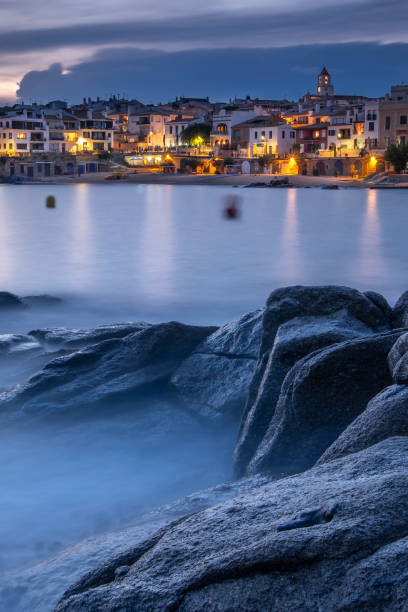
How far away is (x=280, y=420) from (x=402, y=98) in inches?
3107

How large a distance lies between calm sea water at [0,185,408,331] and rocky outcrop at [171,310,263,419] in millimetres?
5840

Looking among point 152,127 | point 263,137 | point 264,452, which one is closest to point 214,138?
point 263,137

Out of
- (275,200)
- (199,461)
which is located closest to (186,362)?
(199,461)

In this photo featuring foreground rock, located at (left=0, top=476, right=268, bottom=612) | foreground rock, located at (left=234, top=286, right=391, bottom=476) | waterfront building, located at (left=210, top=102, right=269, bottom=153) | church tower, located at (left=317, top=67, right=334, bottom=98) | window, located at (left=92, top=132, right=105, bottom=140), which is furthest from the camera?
church tower, located at (left=317, top=67, right=334, bottom=98)

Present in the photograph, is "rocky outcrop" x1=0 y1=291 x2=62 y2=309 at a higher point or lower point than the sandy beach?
lower

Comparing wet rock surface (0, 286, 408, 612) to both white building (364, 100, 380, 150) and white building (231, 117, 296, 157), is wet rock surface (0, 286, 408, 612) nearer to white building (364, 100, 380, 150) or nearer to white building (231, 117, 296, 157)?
white building (364, 100, 380, 150)

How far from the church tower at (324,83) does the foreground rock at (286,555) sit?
15163 centimetres

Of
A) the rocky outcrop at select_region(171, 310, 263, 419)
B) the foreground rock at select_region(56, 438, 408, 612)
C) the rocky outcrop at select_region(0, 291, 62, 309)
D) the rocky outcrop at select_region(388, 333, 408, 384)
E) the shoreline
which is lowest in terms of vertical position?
the rocky outcrop at select_region(0, 291, 62, 309)

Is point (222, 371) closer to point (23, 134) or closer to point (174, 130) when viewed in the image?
point (23, 134)

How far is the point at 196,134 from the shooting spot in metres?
94.6

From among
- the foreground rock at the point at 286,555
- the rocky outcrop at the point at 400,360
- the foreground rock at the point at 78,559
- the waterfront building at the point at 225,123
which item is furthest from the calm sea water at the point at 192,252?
the waterfront building at the point at 225,123

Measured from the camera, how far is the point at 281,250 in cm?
2956

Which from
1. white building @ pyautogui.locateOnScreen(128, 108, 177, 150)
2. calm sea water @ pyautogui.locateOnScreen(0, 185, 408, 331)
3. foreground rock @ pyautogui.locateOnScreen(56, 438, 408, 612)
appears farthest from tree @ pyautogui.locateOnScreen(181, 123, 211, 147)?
foreground rock @ pyautogui.locateOnScreen(56, 438, 408, 612)

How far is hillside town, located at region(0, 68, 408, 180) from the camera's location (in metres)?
75.9
